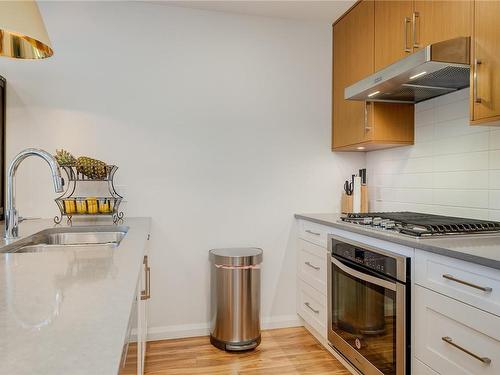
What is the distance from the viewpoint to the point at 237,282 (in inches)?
100

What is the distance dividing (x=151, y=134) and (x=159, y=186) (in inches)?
15.0

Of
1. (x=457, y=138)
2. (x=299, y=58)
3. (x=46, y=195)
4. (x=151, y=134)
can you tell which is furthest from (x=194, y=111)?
(x=457, y=138)

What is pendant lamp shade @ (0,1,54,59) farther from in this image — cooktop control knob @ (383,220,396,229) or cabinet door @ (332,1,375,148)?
cabinet door @ (332,1,375,148)

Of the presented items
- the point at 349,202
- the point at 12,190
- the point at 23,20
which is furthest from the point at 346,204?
the point at 23,20

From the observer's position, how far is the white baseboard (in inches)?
106

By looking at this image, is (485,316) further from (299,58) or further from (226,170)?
(299,58)

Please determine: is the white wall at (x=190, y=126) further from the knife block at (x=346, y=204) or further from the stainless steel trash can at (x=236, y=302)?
the stainless steel trash can at (x=236, y=302)

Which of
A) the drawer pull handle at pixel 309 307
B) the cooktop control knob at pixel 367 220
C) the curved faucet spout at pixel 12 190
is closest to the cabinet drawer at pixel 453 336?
the cooktop control knob at pixel 367 220

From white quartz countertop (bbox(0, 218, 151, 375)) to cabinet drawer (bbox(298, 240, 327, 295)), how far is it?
1547mm

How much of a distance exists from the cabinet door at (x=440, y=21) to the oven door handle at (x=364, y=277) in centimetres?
121

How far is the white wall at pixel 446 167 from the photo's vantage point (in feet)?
6.60

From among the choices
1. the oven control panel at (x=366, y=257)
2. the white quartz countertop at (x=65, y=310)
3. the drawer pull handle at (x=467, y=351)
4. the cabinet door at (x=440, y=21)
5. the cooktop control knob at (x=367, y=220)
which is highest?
the cabinet door at (x=440, y=21)

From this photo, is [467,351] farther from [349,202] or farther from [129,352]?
[349,202]

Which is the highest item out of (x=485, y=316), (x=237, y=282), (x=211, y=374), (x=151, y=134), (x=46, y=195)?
(x=151, y=134)
